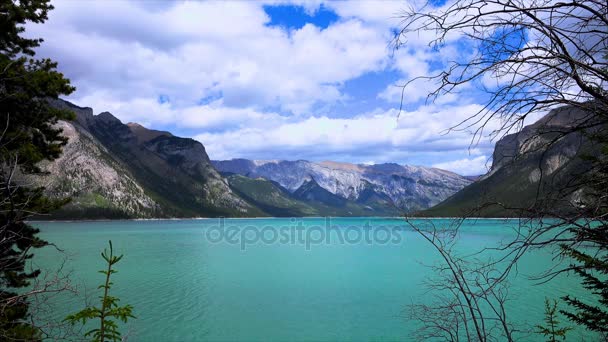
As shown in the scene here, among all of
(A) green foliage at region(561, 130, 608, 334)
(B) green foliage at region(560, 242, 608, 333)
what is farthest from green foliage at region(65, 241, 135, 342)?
(B) green foliage at region(560, 242, 608, 333)

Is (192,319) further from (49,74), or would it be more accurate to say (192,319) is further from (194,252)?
(194,252)

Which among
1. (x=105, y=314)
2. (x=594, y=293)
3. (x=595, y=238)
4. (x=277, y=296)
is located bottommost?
(x=277, y=296)

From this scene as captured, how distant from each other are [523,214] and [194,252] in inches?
3153

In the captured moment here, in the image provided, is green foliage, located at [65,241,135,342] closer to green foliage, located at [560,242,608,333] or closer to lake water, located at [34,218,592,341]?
lake water, located at [34,218,592,341]

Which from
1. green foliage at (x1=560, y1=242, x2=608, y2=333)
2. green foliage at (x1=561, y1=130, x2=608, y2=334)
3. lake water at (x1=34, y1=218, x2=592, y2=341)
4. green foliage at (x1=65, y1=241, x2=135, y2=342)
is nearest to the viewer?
green foliage at (x1=561, y1=130, x2=608, y2=334)

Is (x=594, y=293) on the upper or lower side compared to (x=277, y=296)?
upper

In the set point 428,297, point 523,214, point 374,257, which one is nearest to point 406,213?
point 523,214

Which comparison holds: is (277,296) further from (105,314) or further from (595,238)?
(595,238)

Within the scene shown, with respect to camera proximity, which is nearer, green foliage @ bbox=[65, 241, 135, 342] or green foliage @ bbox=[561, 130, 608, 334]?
green foliage @ bbox=[561, 130, 608, 334]

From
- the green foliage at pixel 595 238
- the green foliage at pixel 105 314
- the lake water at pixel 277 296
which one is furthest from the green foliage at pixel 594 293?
the green foliage at pixel 105 314

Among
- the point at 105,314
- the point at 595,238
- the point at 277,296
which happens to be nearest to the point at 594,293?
the point at 595,238

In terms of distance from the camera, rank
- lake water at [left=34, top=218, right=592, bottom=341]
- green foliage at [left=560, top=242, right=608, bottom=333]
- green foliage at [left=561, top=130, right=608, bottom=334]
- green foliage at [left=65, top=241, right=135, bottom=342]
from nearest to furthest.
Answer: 1. green foliage at [left=561, top=130, right=608, bottom=334]
2. green foliage at [left=65, top=241, right=135, bottom=342]
3. green foliage at [left=560, top=242, right=608, bottom=333]
4. lake water at [left=34, top=218, right=592, bottom=341]

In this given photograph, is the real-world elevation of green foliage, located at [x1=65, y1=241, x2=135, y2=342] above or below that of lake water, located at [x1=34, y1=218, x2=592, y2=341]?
above

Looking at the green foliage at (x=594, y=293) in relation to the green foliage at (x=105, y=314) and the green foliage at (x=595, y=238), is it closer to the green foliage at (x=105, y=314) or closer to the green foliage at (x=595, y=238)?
the green foliage at (x=595, y=238)
